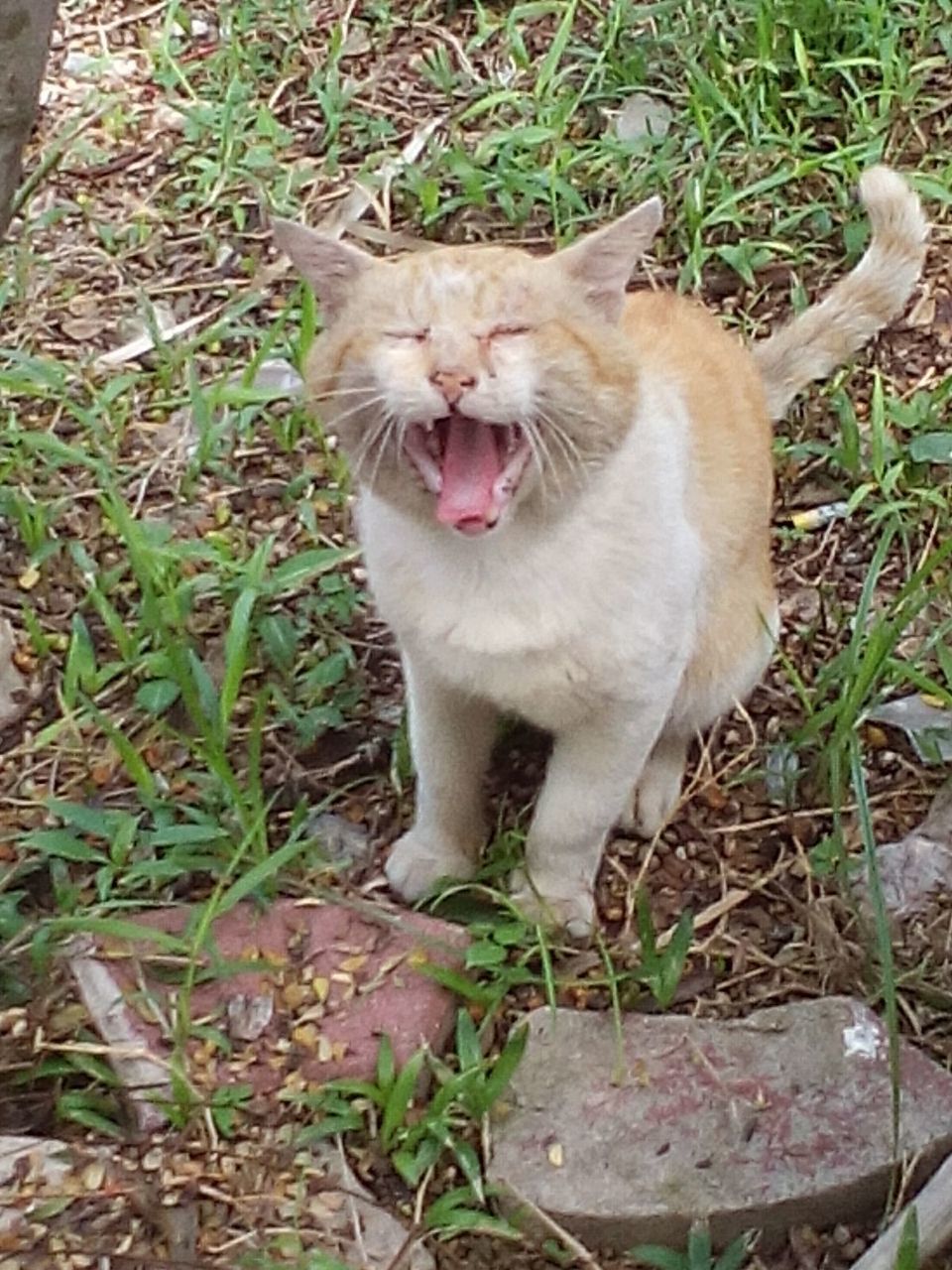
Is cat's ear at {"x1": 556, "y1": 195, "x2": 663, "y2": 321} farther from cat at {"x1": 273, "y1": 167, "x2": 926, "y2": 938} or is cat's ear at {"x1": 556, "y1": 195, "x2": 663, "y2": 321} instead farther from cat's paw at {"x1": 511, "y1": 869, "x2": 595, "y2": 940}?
cat's paw at {"x1": 511, "y1": 869, "x2": 595, "y2": 940}

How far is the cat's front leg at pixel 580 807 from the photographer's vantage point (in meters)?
1.95

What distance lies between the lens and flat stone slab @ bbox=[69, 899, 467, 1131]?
1.95 meters

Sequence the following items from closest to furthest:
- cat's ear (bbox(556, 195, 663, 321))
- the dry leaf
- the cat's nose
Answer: the cat's nose
cat's ear (bbox(556, 195, 663, 321))
the dry leaf

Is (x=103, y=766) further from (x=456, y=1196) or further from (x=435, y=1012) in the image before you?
(x=456, y=1196)

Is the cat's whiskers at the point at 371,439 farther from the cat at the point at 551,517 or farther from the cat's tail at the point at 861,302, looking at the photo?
the cat's tail at the point at 861,302

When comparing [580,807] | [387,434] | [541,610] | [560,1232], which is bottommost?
[560,1232]

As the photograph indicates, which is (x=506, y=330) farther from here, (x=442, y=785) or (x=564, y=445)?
(x=442, y=785)

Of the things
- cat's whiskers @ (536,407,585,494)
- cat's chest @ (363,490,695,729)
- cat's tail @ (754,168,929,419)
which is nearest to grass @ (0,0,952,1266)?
cat's tail @ (754,168,929,419)

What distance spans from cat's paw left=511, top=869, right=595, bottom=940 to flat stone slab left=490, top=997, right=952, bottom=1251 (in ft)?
0.42

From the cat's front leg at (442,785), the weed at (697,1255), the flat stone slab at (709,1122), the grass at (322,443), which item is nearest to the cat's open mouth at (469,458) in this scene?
the cat's front leg at (442,785)

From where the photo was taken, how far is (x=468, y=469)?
1.71m

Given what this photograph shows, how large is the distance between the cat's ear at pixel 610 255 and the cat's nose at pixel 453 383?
23 centimetres

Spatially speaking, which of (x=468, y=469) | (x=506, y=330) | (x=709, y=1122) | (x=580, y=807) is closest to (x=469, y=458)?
(x=468, y=469)

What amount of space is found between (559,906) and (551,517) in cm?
53
